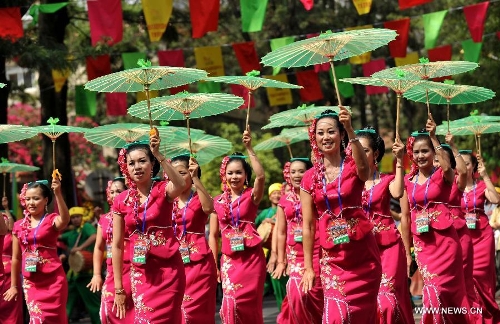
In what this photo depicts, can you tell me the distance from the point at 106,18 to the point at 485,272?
27.7 feet

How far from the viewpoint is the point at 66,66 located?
1730cm

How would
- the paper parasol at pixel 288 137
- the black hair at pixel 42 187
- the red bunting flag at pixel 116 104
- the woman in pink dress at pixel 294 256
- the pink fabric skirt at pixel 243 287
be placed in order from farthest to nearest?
1. the red bunting flag at pixel 116 104
2. the paper parasol at pixel 288 137
3. the black hair at pixel 42 187
4. the woman in pink dress at pixel 294 256
5. the pink fabric skirt at pixel 243 287

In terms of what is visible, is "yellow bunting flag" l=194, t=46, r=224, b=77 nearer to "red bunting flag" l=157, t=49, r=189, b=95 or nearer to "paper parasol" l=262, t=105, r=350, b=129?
"red bunting flag" l=157, t=49, r=189, b=95

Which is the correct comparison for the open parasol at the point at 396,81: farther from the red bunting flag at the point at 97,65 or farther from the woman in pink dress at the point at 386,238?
the red bunting flag at the point at 97,65

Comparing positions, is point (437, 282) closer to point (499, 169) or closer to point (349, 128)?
point (349, 128)

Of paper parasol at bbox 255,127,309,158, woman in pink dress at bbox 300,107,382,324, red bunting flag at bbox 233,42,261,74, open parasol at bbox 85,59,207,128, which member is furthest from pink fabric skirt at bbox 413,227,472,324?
red bunting flag at bbox 233,42,261,74

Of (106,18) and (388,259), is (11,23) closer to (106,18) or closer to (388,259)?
(106,18)

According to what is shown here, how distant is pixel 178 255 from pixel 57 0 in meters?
12.8

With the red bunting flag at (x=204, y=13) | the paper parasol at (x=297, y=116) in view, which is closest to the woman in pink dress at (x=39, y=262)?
the paper parasol at (x=297, y=116)

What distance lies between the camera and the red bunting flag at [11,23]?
16.3 metres

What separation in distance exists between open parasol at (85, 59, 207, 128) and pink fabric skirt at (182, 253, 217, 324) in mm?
1885

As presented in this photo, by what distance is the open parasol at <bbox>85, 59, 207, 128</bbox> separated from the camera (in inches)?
359

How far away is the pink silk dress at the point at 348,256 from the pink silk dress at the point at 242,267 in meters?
2.52

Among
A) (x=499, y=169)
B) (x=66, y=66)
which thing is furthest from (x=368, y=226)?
(x=499, y=169)
